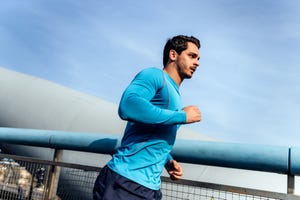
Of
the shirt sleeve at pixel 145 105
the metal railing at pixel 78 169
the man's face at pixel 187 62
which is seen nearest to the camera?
the shirt sleeve at pixel 145 105

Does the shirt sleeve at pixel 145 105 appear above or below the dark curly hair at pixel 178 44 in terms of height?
below

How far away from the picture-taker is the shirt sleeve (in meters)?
1.47

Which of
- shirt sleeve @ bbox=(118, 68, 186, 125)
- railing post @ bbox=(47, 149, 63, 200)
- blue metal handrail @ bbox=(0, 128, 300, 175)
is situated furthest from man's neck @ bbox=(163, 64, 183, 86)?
railing post @ bbox=(47, 149, 63, 200)

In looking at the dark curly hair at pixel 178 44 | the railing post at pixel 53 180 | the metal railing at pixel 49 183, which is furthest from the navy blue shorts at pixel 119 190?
the railing post at pixel 53 180

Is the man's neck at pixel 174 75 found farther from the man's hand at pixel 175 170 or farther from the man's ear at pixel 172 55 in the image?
the man's hand at pixel 175 170

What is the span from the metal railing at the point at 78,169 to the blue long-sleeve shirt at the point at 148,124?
0.50m

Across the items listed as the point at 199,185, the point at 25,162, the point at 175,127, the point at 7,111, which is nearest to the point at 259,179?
the point at 199,185

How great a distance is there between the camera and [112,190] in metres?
1.49

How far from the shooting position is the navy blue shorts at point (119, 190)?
148 cm

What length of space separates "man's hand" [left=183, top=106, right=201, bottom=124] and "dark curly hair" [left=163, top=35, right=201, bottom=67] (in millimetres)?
302

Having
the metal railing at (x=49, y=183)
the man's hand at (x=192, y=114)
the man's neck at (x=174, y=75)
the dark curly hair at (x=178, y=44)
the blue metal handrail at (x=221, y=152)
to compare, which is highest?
the dark curly hair at (x=178, y=44)

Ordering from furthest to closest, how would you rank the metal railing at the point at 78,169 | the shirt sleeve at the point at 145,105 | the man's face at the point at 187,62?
the metal railing at the point at 78,169 < the man's face at the point at 187,62 < the shirt sleeve at the point at 145,105

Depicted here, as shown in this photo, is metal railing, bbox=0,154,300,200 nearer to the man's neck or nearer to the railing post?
the railing post

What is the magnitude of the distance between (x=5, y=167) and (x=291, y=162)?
7.65ft
